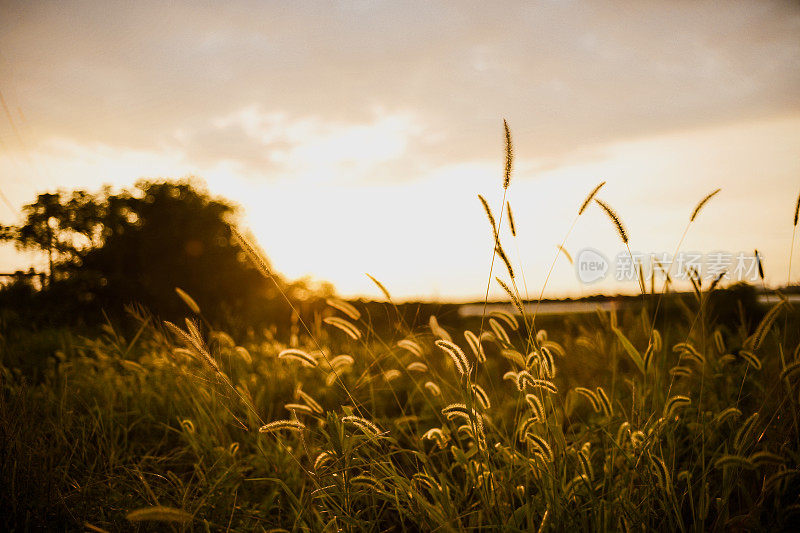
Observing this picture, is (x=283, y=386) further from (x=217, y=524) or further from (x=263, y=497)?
(x=217, y=524)

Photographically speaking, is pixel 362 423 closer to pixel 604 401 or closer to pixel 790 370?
pixel 604 401

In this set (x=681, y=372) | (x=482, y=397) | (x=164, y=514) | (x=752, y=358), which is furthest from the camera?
(x=681, y=372)

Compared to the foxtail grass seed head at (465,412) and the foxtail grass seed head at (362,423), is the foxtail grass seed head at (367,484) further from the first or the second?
the foxtail grass seed head at (465,412)

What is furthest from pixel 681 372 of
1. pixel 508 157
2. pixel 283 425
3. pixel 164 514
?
pixel 164 514

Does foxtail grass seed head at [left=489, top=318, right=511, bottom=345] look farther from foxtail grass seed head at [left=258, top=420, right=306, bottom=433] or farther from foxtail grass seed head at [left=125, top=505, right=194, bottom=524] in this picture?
foxtail grass seed head at [left=125, top=505, right=194, bottom=524]

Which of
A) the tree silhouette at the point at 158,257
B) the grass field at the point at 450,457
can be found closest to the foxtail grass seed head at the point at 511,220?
the grass field at the point at 450,457

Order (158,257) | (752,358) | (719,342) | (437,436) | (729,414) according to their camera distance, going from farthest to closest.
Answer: (158,257), (719,342), (437,436), (752,358), (729,414)

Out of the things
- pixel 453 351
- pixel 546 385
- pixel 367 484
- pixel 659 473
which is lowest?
pixel 367 484

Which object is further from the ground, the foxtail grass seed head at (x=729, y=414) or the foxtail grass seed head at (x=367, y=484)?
the foxtail grass seed head at (x=729, y=414)

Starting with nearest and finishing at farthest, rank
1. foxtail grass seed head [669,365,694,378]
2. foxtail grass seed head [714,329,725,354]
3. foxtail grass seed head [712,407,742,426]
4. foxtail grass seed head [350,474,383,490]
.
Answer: foxtail grass seed head [350,474,383,490], foxtail grass seed head [712,407,742,426], foxtail grass seed head [669,365,694,378], foxtail grass seed head [714,329,725,354]

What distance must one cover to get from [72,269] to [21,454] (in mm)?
9929

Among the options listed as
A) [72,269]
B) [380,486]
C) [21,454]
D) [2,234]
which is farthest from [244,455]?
[72,269]

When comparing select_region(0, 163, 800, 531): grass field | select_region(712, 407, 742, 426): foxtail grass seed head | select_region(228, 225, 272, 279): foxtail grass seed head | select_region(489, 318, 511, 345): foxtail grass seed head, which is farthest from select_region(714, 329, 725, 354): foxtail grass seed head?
select_region(228, 225, 272, 279): foxtail grass seed head

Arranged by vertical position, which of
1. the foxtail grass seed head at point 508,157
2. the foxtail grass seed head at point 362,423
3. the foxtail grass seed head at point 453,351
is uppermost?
the foxtail grass seed head at point 508,157
